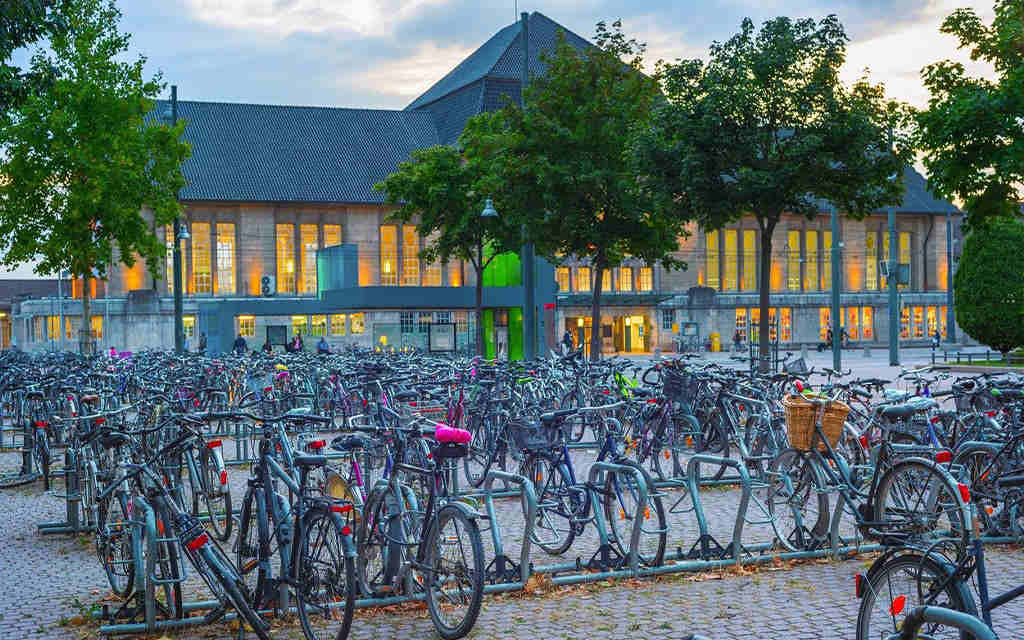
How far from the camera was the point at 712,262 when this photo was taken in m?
82.9

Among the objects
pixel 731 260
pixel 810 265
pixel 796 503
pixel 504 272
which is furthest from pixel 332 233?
A: pixel 796 503

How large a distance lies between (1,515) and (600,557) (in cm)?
641

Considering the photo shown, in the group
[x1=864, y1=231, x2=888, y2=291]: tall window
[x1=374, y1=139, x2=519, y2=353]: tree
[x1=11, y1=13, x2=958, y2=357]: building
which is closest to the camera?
[x1=374, y1=139, x2=519, y2=353]: tree

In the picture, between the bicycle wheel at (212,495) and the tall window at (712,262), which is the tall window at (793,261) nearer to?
the tall window at (712,262)

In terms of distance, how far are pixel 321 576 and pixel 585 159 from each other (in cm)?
2111

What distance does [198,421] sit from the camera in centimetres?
805

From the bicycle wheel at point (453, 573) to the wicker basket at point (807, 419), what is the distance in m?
3.06

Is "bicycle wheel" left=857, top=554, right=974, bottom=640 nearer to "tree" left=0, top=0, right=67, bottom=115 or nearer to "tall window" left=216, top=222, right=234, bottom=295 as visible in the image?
"tree" left=0, top=0, right=67, bottom=115

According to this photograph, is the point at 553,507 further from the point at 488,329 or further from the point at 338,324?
the point at 338,324

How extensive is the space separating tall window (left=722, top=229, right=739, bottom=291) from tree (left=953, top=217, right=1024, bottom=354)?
39.3m

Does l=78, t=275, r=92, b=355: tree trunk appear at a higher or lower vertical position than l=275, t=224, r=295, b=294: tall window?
lower

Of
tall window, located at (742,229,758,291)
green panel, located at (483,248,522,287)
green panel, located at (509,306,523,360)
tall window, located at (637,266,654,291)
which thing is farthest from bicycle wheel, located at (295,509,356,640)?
tall window, located at (742,229,758,291)

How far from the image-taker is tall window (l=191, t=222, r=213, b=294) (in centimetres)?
7438

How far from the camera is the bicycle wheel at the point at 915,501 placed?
7410 millimetres
